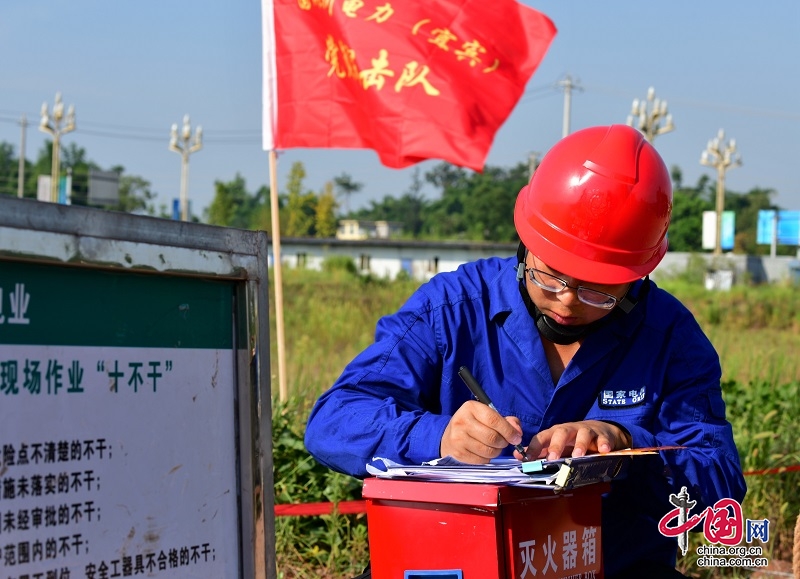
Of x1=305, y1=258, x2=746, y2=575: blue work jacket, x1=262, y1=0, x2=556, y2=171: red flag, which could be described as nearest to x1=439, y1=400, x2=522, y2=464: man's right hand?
x1=305, y1=258, x2=746, y2=575: blue work jacket

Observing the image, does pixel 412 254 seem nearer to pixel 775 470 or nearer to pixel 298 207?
pixel 298 207

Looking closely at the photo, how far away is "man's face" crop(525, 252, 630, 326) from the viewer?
7.85 feet

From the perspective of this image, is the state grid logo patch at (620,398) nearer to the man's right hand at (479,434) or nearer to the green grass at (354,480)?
the man's right hand at (479,434)

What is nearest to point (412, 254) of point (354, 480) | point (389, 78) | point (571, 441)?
point (389, 78)

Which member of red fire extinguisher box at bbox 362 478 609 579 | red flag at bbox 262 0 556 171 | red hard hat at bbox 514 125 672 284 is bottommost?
red fire extinguisher box at bbox 362 478 609 579

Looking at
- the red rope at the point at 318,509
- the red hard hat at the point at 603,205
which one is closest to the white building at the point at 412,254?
the red rope at the point at 318,509

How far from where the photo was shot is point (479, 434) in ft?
→ 6.59

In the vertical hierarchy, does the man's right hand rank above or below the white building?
below

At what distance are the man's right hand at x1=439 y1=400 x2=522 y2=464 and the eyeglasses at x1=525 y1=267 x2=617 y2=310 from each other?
1.51 feet

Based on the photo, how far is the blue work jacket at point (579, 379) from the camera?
2.42 metres

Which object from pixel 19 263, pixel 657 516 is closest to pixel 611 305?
pixel 657 516

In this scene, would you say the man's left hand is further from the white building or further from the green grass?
the white building

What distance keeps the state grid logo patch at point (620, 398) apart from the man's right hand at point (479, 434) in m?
0.52

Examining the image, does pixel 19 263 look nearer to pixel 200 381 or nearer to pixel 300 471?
pixel 200 381
